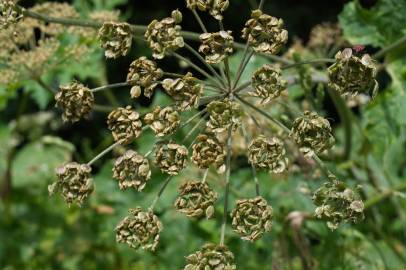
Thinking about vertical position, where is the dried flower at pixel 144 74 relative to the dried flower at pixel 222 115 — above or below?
above

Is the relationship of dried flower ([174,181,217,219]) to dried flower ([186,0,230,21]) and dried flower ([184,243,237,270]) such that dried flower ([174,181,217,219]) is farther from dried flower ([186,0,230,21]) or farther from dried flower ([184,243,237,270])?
dried flower ([186,0,230,21])

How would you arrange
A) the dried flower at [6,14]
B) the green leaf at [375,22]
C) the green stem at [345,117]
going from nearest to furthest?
the dried flower at [6,14], the green stem at [345,117], the green leaf at [375,22]

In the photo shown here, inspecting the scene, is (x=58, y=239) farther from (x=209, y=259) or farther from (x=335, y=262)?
(x=209, y=259)

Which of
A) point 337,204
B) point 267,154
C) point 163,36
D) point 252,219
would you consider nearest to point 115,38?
point 163,36

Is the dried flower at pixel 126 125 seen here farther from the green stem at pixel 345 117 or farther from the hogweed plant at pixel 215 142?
the green stem at pixel 345 117

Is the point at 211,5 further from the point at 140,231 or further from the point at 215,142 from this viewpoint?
the point at 140,231

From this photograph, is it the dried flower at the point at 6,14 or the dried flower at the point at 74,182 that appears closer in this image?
the dried flower at the point at 74,182

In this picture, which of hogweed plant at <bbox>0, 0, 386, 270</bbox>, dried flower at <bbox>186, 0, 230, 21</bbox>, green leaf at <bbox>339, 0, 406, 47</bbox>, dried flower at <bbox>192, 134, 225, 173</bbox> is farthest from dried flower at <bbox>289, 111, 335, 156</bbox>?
green leaf at <bbox>339, 0, 406, 47</bbox>

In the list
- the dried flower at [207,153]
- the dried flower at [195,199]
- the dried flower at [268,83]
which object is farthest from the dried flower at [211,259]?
the dried flower at [268,83]
